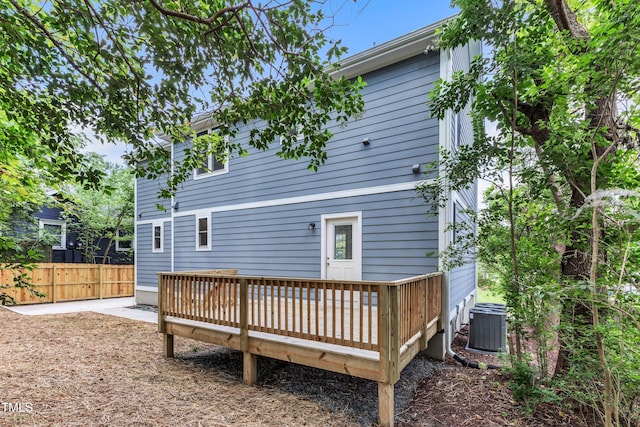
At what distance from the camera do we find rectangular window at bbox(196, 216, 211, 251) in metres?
9.12

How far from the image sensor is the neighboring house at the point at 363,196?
18.3 ft

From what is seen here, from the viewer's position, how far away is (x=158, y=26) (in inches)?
115

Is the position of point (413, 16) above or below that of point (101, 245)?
above

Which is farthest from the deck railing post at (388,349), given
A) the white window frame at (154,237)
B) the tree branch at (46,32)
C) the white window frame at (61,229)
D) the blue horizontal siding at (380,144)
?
the white window frame at (61,229)

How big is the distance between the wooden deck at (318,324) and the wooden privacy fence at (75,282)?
8028mm

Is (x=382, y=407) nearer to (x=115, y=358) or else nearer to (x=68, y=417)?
(x=68, y=417)

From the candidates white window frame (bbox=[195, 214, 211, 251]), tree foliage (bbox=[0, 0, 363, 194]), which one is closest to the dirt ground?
tree foliage (bbox=[0, 0, 363, 194])

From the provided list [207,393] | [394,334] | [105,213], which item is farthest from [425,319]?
[105,213]

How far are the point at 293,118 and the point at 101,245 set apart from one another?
59.6ft

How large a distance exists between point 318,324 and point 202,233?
6.75 metres

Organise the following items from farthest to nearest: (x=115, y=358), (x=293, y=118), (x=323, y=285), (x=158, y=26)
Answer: (x=115, y=358)
(x=323, y=285)
(x=293, y=118)
(x=158, y=26)

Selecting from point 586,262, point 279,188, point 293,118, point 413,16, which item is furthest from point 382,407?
point 413,16

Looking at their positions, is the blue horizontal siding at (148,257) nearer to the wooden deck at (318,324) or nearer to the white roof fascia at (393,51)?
the wooden deck at (318,324)

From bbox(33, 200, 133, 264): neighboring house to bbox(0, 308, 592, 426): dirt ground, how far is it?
11.8 metres
